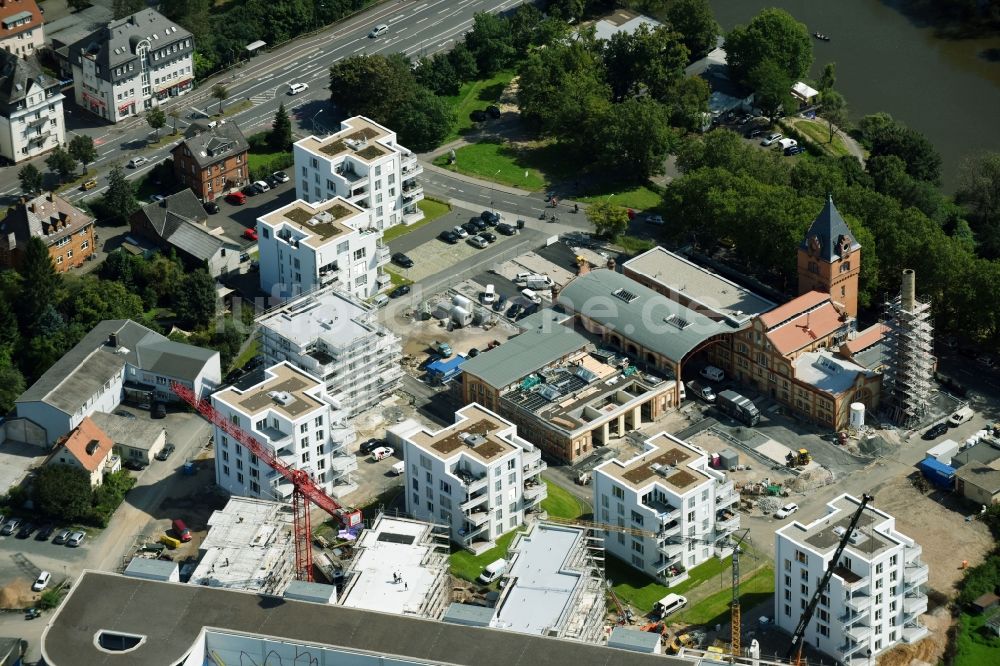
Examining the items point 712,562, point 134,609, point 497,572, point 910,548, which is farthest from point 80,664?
point 910,548

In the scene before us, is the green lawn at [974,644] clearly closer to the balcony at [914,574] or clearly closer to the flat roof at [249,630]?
the balcony at [914,574]

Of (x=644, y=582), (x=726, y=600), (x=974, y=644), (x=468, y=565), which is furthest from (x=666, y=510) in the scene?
(x=974, y=644)

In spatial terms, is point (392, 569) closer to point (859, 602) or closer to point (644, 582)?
point (644, 582)

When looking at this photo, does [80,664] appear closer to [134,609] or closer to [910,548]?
[134,609]

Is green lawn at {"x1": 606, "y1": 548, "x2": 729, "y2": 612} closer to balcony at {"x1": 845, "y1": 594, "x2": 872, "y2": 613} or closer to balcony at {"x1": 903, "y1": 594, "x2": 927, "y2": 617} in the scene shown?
balcony at {"x1": 845, "y1": 594, "x2": 872, "y2": 613}

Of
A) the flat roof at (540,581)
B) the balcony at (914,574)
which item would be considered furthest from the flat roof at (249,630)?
the balcony at (914,574)

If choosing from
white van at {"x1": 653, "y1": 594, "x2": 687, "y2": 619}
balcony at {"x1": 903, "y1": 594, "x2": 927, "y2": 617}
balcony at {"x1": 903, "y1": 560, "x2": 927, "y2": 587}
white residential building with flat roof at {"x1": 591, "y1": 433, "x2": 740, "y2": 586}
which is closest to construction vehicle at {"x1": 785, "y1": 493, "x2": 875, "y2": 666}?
balcony at {"x1": 903, "y1": 560, "x2": 927, "y2": 587}
